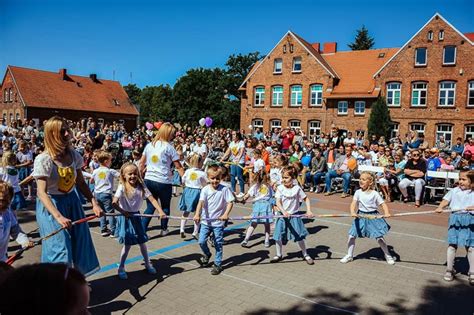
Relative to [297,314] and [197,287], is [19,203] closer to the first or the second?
[197,287]

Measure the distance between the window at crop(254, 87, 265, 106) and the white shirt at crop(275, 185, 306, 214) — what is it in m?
33.9

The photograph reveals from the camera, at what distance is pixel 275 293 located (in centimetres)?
545

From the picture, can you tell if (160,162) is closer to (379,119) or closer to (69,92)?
(379,119)

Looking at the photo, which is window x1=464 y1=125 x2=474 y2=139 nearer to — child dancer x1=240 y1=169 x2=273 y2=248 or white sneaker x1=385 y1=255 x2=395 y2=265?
white sneaker x1=385 y1=255 x2=395 y2=265

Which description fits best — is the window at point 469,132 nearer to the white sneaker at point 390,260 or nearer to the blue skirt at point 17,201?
the white sneaker at point 390,260

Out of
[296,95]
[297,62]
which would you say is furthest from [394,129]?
[297,62]

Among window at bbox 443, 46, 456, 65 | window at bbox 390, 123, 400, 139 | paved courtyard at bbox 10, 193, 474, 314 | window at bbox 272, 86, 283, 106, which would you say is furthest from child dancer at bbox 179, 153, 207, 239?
window at bbox 272, 86, 283, 106

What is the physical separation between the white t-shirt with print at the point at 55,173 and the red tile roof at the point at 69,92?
47921 mm

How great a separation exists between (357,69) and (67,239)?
3774cm

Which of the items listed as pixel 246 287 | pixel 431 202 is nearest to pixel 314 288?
pixel 246 287

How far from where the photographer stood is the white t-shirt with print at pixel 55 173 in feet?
13.9

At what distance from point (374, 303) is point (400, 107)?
31.6 m

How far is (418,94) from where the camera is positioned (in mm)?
32938

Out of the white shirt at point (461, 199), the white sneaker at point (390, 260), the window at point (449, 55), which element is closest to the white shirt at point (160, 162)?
the white sneaker at point (390, 260)
